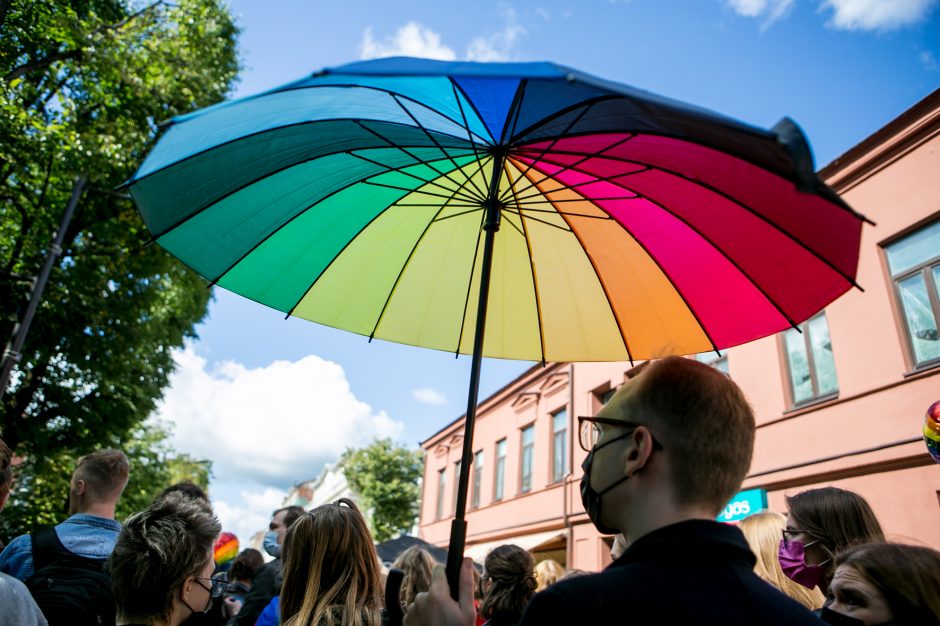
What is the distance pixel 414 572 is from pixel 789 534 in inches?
104

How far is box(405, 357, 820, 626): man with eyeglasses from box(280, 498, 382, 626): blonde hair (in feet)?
3.86

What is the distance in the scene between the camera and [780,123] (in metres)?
1.57

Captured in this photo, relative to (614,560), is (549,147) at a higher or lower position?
higher

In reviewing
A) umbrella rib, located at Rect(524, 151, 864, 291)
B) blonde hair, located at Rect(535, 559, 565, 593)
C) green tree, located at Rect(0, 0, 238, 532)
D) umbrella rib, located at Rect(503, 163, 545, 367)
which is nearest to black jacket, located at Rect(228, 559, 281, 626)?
blonde hair, located at Rect(535, 559, 565, 593)

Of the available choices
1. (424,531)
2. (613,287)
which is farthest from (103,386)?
(424,531)

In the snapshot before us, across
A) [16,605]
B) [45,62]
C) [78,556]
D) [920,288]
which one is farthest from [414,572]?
[45,62]

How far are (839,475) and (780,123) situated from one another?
10.8 metres

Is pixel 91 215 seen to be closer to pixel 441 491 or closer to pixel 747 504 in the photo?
pixel 747 504

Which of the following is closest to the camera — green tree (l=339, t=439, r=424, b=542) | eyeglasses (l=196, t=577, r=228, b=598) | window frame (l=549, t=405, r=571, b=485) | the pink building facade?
eyeglasses (l=196, t=577, r=228, b=598)

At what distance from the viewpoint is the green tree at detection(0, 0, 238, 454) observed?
36.2ft

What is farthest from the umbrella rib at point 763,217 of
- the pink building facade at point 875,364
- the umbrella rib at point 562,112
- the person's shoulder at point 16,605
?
the pink building facade at point 875,364

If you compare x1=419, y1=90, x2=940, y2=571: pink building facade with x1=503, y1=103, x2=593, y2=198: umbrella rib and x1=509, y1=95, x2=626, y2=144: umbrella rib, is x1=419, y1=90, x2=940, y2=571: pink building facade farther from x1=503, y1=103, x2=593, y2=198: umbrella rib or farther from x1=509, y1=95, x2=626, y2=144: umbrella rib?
x1=509, y1=95, x2=626, y2=144: umbrella rib

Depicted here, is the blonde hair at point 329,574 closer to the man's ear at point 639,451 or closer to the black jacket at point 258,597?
the man's ear at point 639,451

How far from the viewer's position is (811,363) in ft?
37.7
